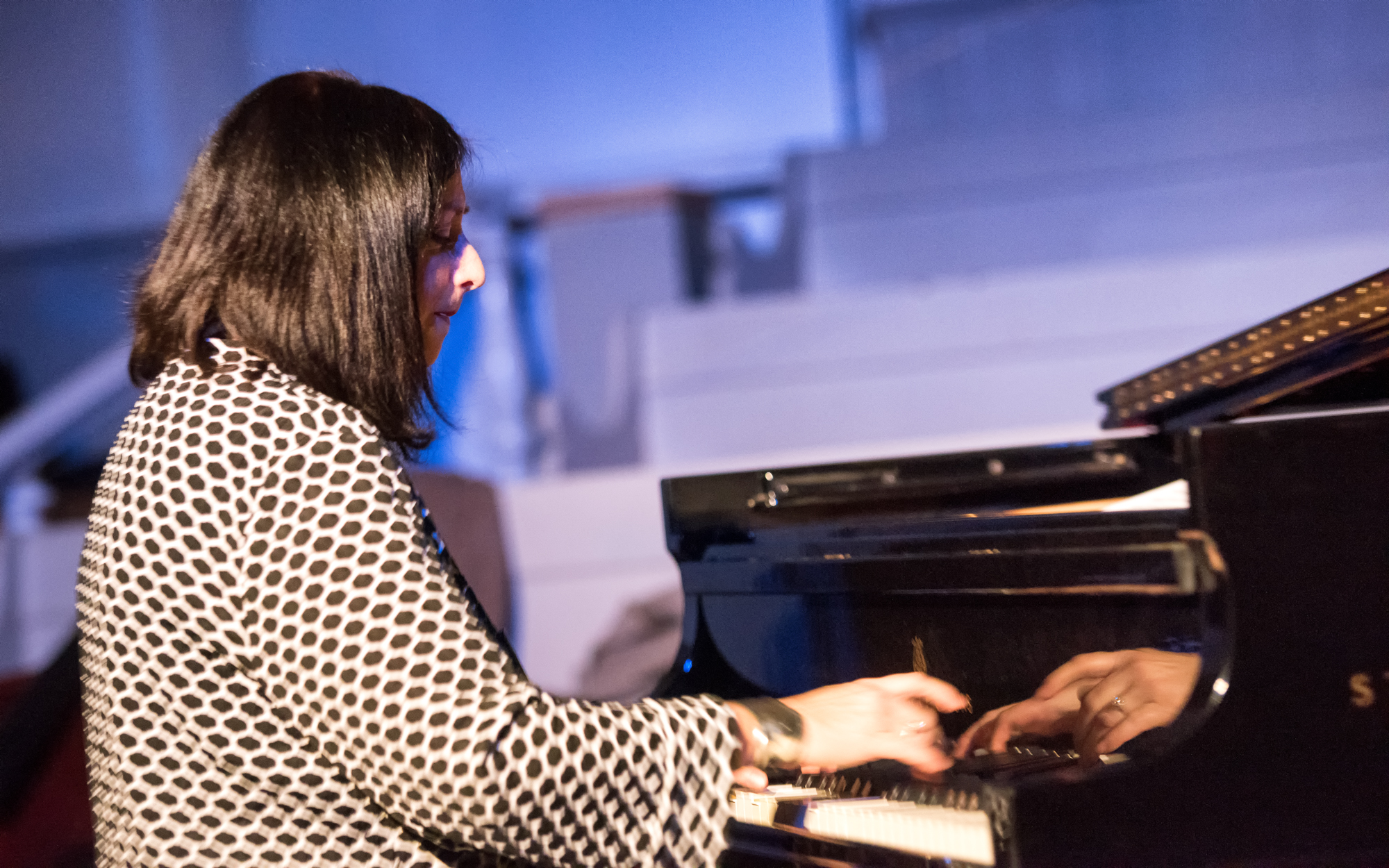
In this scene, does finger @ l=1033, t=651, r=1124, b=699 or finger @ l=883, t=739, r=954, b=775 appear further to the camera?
finger @ l=1033, t=651, r=1124, b=699

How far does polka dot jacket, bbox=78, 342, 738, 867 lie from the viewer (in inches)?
36.4

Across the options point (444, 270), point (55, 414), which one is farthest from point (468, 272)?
point (55, 414)

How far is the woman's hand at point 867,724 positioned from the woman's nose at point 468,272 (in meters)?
0.52

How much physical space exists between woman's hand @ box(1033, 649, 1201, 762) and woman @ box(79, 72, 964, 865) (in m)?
0.16

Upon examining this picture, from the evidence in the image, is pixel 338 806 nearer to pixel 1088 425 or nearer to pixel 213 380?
pixel 213 380

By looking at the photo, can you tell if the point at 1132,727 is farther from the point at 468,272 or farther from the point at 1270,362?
the point at 468,272

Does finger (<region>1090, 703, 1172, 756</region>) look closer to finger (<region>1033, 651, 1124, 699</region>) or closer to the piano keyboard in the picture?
finger (<region>1033, 651, 1124, 699</region>)

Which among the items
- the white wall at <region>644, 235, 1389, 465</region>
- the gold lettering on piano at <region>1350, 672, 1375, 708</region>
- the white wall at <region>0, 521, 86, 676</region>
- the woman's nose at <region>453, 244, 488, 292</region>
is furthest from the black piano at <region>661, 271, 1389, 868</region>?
→ the white wall at <region>0, 521, 86, 676</region>

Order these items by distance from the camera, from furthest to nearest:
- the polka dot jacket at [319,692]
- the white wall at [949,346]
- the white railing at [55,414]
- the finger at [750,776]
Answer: the white railing at [55,414], the white wall at [949,346], the finger at [750,776], the polka dot jacket at [319,692]

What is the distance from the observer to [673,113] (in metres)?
5.32

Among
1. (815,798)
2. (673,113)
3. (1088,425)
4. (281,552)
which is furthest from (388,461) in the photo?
(673,113)

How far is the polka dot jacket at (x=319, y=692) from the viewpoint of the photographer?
92cm

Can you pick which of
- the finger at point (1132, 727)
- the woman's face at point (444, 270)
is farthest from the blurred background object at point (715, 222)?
the finger at point (1132, 727)

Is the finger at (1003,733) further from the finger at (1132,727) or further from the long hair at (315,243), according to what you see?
the long hair at (315,243)
